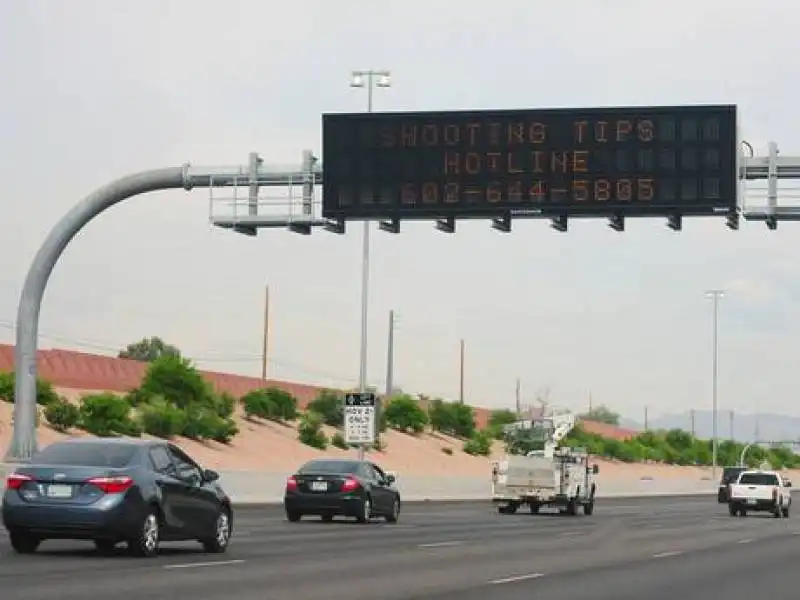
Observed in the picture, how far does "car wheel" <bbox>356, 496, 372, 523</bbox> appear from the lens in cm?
4103

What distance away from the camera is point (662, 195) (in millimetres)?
39500

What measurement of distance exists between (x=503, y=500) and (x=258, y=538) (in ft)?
76.5

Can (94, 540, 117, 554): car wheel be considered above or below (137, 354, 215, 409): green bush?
below

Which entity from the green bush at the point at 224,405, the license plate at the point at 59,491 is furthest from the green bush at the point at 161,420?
the license plate at the point at 59,491

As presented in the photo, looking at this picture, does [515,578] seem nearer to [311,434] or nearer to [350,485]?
[350,485]

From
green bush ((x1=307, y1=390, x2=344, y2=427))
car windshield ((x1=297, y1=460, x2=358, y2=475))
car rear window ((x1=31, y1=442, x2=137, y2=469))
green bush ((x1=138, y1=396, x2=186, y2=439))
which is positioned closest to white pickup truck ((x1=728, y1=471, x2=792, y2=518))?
car windshield ((x1=297, y1=460, x2=358, y2=475))

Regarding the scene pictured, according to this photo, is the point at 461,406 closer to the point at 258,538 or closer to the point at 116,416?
the point at 116,416

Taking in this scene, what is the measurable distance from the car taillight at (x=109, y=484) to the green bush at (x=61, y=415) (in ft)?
152

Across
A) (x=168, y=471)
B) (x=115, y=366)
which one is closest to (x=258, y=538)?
(x=168, y=471)

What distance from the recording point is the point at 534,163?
1577 inches

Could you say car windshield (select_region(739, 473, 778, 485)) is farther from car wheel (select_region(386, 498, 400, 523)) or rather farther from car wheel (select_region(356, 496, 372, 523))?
car wheel (select_region(356, 496, 372, 523))

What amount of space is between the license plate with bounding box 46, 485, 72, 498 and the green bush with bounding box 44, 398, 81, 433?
152 ft

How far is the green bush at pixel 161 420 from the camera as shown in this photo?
73.6 metres

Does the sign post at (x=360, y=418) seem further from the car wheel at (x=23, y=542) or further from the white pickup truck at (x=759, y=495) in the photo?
the car wheel at (x=23, y=542)
